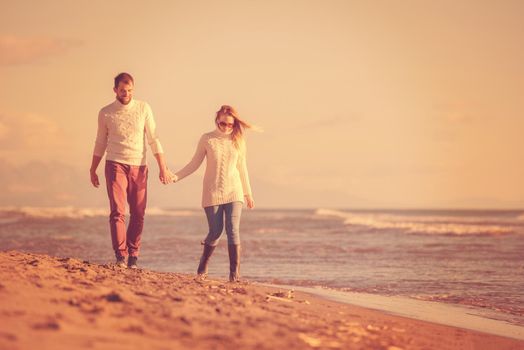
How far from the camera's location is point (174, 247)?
1537cm

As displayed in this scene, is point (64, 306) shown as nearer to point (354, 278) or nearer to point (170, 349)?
point (170, 349)

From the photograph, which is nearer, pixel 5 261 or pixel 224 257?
pixel 5 261

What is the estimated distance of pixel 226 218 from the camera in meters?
7.11

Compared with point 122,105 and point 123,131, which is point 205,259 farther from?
point 122,105

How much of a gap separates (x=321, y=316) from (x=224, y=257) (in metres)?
8.00

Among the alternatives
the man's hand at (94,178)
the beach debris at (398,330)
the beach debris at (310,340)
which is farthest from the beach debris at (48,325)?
the man's hand at (94,178)

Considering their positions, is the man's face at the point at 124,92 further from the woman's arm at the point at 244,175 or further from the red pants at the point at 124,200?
the woman's arm at the point at 244,175

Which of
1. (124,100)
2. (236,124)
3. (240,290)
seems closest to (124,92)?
(124,100)

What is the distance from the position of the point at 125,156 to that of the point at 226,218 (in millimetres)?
1281

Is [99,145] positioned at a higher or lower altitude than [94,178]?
higher

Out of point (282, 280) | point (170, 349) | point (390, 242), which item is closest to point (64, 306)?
point (170, 349)

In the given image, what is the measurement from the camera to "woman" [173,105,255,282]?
7.03m

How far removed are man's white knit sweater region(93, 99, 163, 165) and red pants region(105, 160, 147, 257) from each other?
4.1 inches

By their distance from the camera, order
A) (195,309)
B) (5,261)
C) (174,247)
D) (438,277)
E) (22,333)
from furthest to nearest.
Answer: (174,247) < (438,277) < (5,261) < (195,309) < (22,333)
